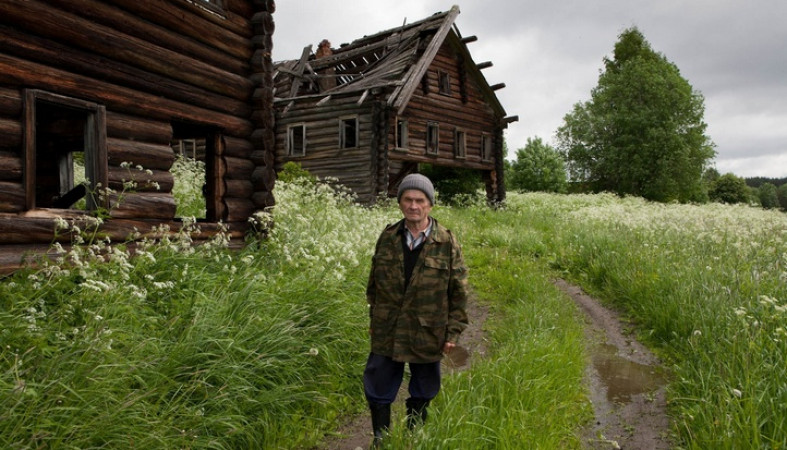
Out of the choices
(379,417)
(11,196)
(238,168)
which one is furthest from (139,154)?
(379,417)

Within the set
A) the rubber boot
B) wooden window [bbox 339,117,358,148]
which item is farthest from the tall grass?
wooden window [bbox 339,117,358,148]

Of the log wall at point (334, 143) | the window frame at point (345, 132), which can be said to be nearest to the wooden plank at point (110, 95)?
the log wall at point (334, 143)

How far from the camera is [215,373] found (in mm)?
4055

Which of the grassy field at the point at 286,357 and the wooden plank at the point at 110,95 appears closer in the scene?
the grassy field at the point at 286,357

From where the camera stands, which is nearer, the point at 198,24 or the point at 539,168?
the point at 198,24

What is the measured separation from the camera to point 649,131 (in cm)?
→ 3934

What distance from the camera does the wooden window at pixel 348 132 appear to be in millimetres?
20509

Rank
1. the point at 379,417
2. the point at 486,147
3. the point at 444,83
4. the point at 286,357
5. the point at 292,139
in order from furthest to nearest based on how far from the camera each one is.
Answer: the point at 486,147 < the point at 444,83 < the point at 292,139 < the point at 286,357 < the point at 379,417

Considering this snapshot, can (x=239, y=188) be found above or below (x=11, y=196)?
above

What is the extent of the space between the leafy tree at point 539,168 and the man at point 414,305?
43.3 metres

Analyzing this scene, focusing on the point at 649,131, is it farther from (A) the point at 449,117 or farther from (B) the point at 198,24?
(B) the point at 198,24

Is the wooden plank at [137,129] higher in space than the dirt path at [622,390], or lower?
higher

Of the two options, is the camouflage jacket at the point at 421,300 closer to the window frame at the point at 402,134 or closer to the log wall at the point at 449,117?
the log wall at the point at 449,117

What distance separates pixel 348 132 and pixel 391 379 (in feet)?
60.8
